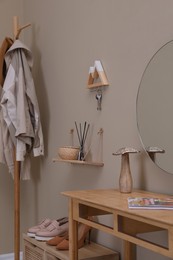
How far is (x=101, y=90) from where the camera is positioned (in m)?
2.66

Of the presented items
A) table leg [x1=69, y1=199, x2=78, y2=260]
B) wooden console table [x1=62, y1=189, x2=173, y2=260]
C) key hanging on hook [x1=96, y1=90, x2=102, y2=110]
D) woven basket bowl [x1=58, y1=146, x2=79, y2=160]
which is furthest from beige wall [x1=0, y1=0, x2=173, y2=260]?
table leg [x1=69, y1=199, x2=78, y2=260]

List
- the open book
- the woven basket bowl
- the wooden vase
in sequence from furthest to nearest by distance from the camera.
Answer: the woven basket bowl → the wooden vase → the open book

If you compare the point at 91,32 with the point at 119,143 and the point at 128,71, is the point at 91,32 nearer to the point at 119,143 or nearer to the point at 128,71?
the point at 128,71

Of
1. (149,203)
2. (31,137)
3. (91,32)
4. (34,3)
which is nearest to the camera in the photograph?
(149,203)

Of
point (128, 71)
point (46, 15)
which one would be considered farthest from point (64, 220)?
point (46, 15)

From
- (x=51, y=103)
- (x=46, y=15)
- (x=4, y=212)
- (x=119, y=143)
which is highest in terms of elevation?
(x=46, y=15)

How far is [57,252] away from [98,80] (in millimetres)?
1126

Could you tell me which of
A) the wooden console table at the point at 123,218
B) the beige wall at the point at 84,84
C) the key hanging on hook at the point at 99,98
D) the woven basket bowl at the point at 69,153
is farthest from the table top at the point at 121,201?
the key hanging on hook at the point at 99,98

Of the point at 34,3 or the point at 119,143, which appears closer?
the point at 119,143

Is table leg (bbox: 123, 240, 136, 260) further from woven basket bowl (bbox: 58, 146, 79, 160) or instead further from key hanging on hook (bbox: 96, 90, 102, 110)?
key hanging on hook (bbox: 96, 90, 102, 110)

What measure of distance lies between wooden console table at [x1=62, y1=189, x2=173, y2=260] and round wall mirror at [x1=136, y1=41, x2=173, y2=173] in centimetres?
23

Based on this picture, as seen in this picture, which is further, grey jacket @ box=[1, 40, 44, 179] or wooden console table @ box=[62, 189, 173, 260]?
grey jacket @ box=[1, 40, 44, 179]

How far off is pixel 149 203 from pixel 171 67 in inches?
28.1

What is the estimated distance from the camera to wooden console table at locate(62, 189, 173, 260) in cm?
152
